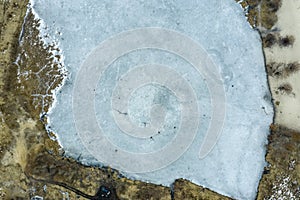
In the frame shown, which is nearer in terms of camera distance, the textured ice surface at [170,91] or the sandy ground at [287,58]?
the textured ice surface at [170,91]

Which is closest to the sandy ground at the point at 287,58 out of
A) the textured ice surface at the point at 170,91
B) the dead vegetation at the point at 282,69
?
the dead vegetation at the point at 282,69

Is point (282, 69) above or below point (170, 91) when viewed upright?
above

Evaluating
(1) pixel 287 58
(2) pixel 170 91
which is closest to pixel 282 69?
(1) pixel 287 58

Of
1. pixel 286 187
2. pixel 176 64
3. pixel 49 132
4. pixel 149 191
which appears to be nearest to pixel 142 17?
pixel 176 64

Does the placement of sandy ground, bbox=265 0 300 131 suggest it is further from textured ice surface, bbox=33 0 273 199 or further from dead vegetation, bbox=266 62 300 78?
textured ice surface, bbox=33 0 273 199

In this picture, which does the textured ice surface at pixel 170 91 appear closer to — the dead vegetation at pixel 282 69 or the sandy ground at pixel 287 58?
the dead vegetation at pixel 282 69

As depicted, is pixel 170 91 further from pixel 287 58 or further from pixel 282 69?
pixel 287 58
